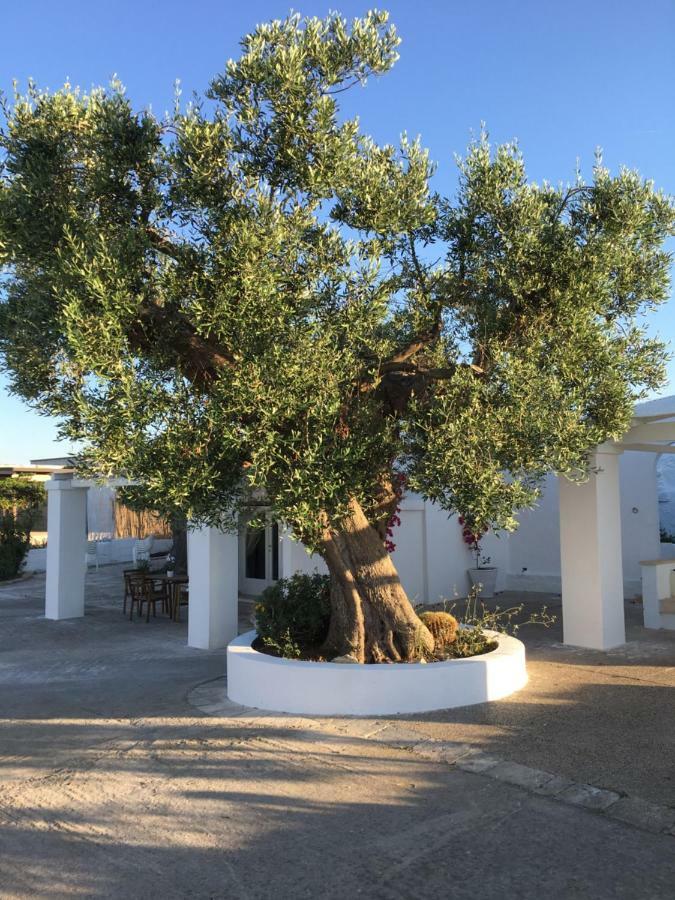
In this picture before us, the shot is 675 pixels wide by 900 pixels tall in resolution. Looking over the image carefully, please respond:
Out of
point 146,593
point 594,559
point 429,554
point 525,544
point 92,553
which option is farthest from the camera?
point 92,553

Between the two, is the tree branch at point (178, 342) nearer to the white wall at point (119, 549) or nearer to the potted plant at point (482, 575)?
the potted plant at point (482, 575)

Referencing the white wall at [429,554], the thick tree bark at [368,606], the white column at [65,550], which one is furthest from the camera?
the white wall at [429,554]

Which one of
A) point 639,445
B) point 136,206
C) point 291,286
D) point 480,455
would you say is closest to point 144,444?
point 291,286

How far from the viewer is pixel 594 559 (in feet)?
30.7

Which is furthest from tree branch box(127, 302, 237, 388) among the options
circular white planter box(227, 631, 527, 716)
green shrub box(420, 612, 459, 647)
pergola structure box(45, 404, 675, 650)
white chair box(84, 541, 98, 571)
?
white chair box(84, 541, 98, 571)

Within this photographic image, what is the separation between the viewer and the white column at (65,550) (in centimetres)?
1317

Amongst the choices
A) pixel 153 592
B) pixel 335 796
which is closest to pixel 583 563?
pixel 335 796

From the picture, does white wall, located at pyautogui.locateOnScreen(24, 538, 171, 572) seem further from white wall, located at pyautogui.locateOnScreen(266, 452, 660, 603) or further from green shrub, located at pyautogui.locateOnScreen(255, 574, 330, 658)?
green shrub, located at pyautogui.locateOnScreen(255, 574, 330, 658)

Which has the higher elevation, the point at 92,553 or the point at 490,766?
the point at 92,553

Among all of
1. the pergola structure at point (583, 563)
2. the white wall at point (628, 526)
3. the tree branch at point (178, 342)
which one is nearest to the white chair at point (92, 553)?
the pergola structure at point (583, 563)

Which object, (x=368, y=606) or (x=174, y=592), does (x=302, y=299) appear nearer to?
(x=368, y=606)

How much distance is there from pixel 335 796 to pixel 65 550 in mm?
9865

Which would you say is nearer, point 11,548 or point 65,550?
point 65,550

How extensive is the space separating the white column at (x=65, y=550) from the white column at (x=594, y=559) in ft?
28.0
